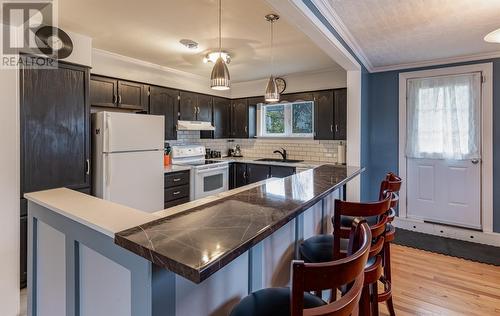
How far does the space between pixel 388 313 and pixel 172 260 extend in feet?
6.79

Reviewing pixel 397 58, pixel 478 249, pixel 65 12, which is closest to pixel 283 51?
pixel 397 58

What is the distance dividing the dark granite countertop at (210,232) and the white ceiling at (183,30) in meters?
1.53

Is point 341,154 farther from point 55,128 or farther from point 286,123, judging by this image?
point 55,128

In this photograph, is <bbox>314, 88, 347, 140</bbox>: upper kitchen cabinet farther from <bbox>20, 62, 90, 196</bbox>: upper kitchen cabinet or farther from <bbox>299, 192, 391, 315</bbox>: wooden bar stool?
<bbox>20, 62, 90, 196</bbox>: upper kitchen cabinet

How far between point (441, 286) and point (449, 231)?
150 cm

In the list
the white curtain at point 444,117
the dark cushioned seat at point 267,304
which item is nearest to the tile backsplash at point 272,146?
the white curtain at point 444,117

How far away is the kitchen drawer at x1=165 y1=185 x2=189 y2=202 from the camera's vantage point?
3.57m

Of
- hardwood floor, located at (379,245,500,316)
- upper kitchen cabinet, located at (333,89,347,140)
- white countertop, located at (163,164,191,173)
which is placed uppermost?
upper kitchen cabinet, located at (333,89,347,140)

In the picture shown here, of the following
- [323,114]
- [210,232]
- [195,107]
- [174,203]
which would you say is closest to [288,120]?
[323,114]

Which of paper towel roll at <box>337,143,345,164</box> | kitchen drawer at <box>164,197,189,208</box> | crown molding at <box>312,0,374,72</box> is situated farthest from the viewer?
paper towel roll at <box>337,143,345,164</box>

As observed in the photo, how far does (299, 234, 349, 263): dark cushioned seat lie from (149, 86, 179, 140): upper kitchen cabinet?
2928mm

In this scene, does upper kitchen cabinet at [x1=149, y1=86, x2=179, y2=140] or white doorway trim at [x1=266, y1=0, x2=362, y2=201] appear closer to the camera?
white doorway trim at [x1=266, y1=0, x2=362, y2=201]

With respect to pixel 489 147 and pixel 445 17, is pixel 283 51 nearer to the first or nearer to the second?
pixel 445 17

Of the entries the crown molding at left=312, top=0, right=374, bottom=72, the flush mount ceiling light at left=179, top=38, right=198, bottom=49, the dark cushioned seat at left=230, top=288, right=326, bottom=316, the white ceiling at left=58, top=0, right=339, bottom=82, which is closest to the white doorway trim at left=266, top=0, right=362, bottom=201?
the crown molding at left=312, top=0, right=374, bottom=72
